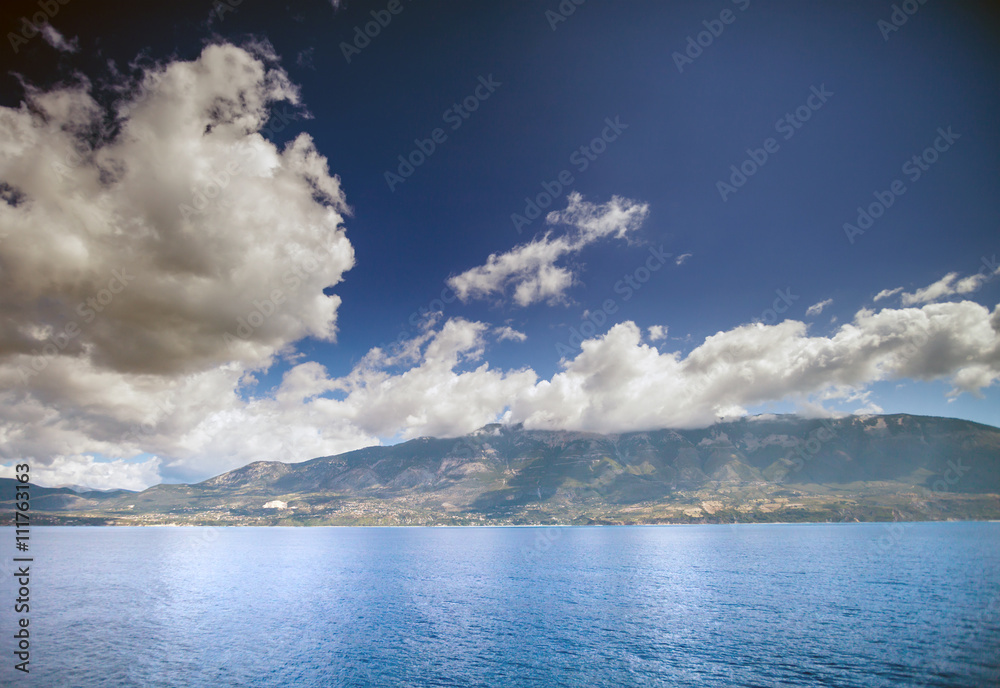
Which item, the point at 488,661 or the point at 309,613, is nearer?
the point at 488,661

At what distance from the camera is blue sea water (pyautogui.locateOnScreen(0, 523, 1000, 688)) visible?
182 feet

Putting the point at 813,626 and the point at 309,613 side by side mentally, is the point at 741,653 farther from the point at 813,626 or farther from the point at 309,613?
the point at 309,613

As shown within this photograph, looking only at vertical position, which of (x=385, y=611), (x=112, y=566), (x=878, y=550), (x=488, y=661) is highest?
(x=488, y=661)

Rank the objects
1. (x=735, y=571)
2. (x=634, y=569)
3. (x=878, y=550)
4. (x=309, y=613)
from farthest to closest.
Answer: (x=878, y=550)
(x=634, y=569)
(x=735, y=571)
(x=309, y=613)

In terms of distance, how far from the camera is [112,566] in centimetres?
16912

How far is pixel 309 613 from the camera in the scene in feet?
302

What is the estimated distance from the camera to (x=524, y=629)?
77625 millimetres

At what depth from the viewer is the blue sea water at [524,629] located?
55438 mm

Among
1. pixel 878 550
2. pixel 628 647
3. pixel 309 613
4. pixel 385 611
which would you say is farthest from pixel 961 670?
pixel 878 550

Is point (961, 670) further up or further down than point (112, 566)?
further up

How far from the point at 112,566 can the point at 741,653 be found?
225 metres

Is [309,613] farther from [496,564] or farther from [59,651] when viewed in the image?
[496,564]

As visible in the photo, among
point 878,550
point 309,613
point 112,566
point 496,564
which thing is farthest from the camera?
point 878,550

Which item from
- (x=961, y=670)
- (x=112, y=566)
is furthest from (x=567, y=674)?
(x=112, y=566)
